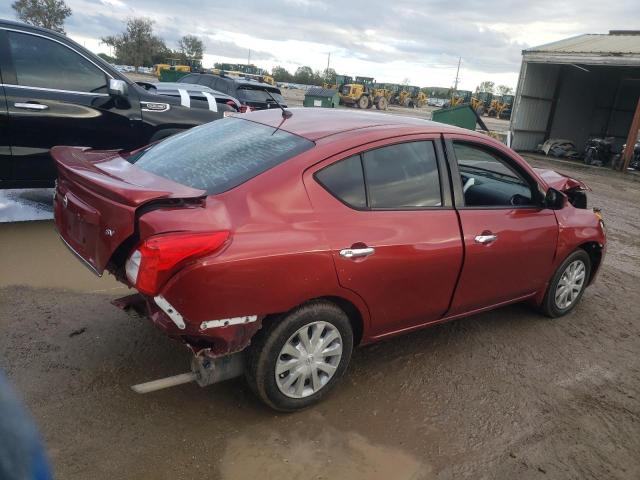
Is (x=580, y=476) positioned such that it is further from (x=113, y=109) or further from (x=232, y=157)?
(x=113, y=109)

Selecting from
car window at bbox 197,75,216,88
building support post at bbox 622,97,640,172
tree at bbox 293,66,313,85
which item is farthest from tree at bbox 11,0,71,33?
building support post at bbox 622,97,640,172

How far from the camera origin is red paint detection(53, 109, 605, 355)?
2.46 m

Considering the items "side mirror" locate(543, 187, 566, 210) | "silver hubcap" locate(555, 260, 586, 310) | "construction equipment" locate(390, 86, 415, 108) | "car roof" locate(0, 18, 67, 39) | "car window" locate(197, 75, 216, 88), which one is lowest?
"construction equipment" locate(390, 86, 415, 108)

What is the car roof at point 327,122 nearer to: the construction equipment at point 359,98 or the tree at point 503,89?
the construction equipment at point 359,98

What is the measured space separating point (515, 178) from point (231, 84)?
1058 cm

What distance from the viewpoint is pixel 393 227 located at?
3.01 meters

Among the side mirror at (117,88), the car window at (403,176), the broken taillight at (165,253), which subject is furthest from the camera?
the side mirror at (117,88)

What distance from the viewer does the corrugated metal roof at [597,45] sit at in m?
16.1

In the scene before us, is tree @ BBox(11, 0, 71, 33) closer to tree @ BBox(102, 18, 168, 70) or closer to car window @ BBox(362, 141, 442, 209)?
tree @ BBox(102, 18, 168, 70)

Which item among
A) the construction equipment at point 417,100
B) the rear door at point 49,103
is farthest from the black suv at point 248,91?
the construction equipment at point 417,100

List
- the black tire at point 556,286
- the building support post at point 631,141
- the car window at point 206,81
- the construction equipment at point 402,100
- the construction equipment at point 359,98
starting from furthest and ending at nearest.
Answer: the construction equipment at point 402,100 < the construction equipment at point 359,98 < the building support post at point 631,141 < the car window at point 206,81 < the black tire at point 556,286

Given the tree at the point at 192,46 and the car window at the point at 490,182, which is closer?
the car window at the point at 490,182

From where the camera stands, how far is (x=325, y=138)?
9.88ft

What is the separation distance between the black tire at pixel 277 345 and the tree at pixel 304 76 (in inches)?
3381
